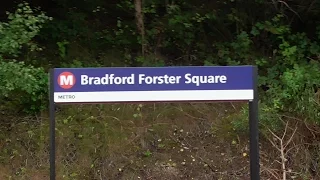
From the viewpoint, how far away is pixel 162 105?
26.7 feet

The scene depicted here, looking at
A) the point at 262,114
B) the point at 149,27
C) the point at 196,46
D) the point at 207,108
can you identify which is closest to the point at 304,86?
the point at 262,114

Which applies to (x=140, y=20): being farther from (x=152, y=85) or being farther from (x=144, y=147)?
(x=152, y=85)

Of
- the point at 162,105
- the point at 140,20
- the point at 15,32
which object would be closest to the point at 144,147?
the point at 162,105

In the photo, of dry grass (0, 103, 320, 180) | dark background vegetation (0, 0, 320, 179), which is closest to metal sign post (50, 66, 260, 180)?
dark background vegetation (0, 0, 320, 179)

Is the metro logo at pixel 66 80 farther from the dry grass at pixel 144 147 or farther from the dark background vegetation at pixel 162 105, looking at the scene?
the dry grass at pixel 144 147

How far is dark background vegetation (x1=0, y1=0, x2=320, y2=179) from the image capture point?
6.87m

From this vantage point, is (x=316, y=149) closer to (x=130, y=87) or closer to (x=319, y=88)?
(x=319, y=88)

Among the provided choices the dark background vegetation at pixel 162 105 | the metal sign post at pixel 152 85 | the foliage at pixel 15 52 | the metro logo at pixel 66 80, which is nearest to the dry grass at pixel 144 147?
the dark background vegetation at pixel 162 105

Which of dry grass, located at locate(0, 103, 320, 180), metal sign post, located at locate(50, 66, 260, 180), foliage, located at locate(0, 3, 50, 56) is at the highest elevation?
foliage, located at locate(0, 3, 50, 56)

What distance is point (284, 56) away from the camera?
853cm

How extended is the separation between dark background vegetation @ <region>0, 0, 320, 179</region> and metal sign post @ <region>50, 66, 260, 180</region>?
1.71 meters

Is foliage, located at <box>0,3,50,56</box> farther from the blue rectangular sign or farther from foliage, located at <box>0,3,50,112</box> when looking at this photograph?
the blue rectangular sign

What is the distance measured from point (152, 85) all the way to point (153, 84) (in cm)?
1

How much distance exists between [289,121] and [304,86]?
624 mm
